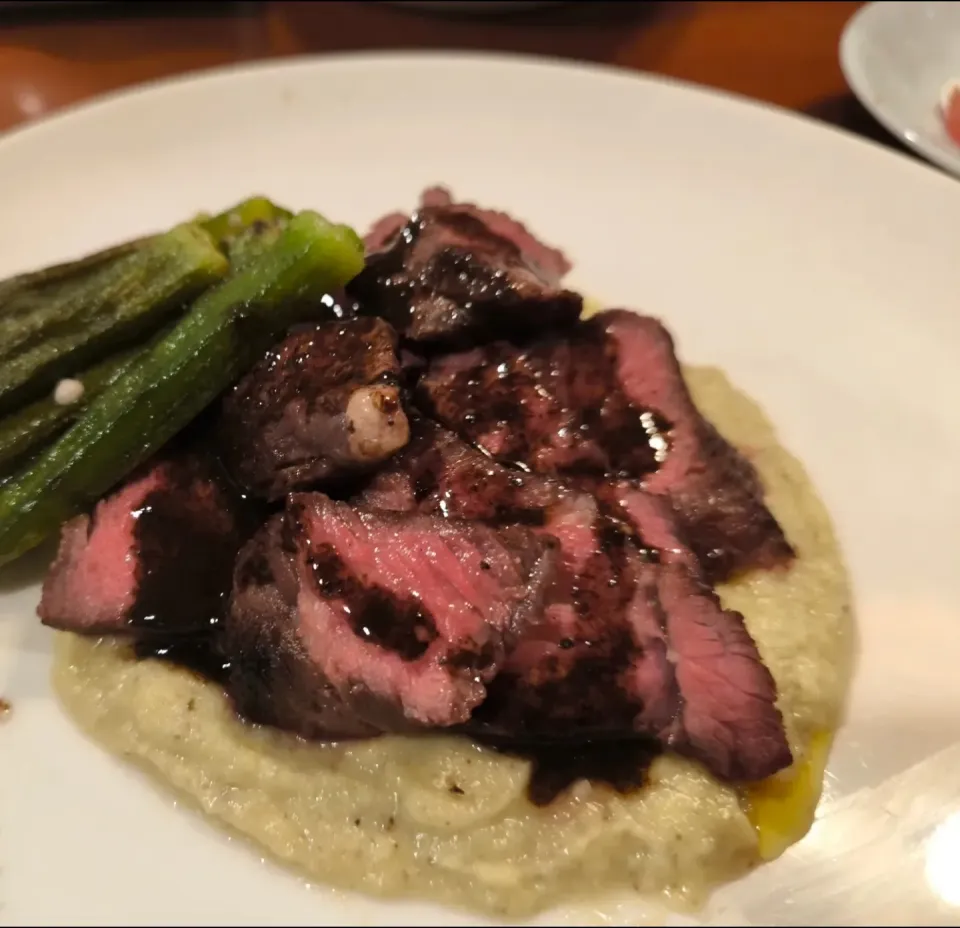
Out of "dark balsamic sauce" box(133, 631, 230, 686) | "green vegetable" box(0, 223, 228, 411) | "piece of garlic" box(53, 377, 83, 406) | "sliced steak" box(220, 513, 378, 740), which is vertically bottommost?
"dark balsamic sauce" box(133, 631, 230, 686)

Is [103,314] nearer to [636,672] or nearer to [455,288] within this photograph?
[455,288]

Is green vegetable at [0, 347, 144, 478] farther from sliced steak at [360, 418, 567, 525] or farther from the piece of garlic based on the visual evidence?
sliced steak at [360, 418, 567, 525]

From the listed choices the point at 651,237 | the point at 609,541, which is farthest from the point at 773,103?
the point at 609,541

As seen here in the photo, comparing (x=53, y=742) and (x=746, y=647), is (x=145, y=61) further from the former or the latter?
(x=746, y=647)

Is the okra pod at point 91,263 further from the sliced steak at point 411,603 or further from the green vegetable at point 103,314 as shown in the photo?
the sliced steak at point 411,603

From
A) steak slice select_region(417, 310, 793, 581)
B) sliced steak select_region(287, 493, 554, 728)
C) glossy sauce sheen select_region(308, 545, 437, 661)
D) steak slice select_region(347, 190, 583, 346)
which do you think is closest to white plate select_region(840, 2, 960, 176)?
steak slice select_region(417, 310, 793, 581)
